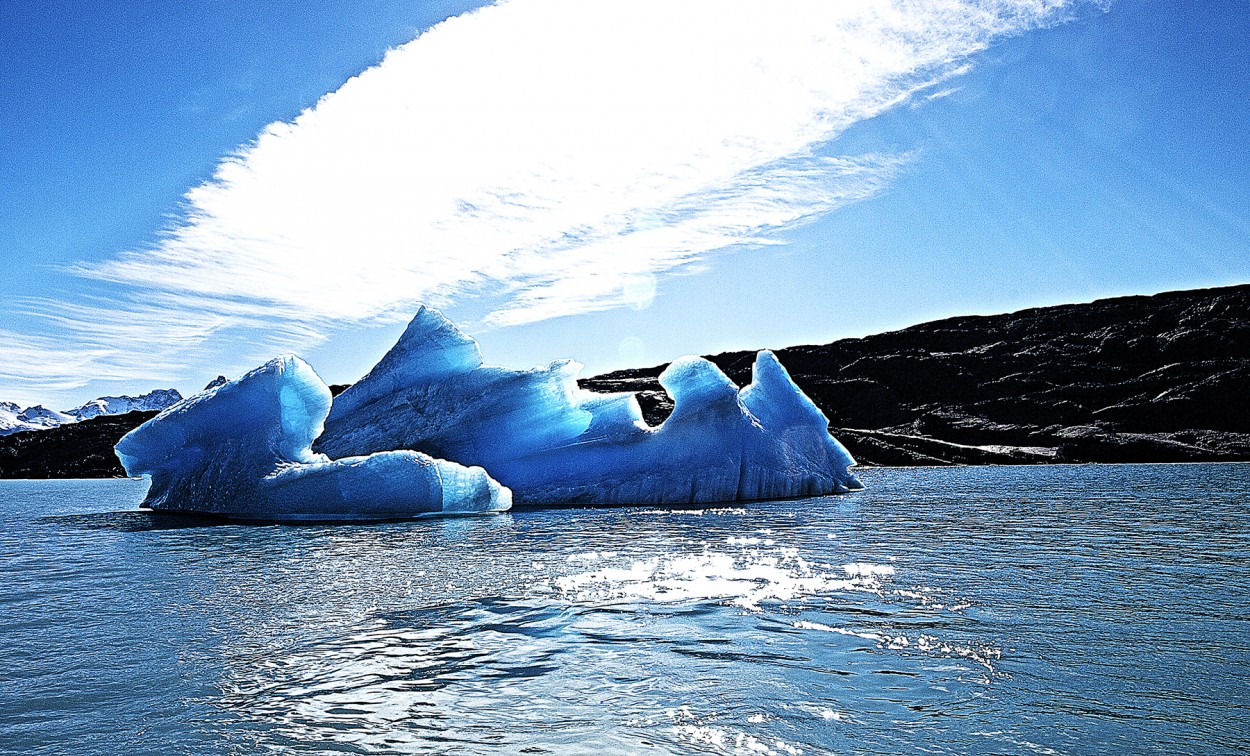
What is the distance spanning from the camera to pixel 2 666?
4.86 metres

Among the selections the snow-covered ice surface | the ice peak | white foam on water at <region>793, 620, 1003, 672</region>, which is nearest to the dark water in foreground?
white foam on water at <region>793, 620, 1003, 672</region>

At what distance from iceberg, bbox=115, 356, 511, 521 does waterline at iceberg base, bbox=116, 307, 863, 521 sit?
26 millimetres

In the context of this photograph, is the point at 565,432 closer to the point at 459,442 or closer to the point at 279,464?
the point at 459,442

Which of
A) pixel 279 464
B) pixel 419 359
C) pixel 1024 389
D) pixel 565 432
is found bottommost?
pixel 279 464

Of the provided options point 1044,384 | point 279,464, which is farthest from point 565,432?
point 1044,384

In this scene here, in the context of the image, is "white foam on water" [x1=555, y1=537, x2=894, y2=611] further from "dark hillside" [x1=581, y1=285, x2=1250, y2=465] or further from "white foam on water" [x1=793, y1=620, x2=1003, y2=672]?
"dark hillside" [x1=581, y1=285, x2=1250, y2=465]

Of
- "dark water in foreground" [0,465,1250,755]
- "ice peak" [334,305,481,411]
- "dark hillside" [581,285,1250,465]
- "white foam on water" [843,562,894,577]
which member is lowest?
"dark water in foreground" [0,465,1250,755]

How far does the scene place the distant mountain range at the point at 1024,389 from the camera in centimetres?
4453

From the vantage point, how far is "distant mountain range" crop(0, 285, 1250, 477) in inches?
1753

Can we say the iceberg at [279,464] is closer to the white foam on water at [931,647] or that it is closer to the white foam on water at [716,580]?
the white foam on water at [716,580]

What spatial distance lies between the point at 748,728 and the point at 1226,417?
55.0 meters

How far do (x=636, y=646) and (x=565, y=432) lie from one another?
1180 centimetres

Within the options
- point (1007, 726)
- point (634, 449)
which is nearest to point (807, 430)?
point (634, 449)

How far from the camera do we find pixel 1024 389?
5656cm
